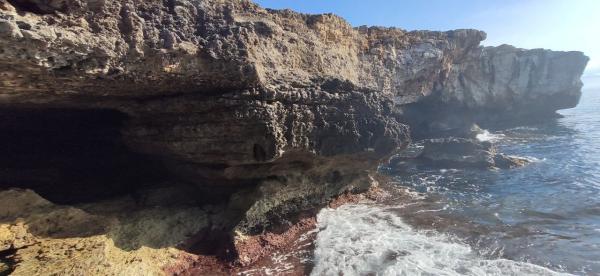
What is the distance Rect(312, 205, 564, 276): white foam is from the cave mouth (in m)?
6.82

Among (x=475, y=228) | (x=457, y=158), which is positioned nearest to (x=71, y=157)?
(x=475, y=228)

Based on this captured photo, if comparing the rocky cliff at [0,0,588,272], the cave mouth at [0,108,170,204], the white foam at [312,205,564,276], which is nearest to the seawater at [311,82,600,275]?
the white foam at [312,205,564,276]

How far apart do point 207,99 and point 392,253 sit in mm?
7245

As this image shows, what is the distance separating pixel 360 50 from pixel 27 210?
49.2 feet

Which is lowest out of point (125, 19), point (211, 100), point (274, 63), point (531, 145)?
point (531, 145)

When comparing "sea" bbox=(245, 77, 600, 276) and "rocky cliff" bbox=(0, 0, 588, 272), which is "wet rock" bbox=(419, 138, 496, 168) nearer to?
"sea" bbox=(245, 77, 600, 276)

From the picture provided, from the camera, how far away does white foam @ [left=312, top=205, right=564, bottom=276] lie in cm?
1043

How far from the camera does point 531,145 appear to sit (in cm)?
3275

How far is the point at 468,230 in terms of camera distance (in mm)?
13273

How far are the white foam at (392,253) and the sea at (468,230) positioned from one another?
0.09 ft

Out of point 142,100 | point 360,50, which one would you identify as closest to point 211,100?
point 142,100

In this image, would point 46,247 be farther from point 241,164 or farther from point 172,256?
point 241,164

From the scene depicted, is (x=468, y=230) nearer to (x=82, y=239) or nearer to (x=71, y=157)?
(x=82, y=239)

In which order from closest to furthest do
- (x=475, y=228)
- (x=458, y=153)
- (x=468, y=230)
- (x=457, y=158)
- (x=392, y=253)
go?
(x=392, y=253) → (x=468, y=230) → (x=475, y=228) → (x=457, y=158) → (x=458, y=153)
